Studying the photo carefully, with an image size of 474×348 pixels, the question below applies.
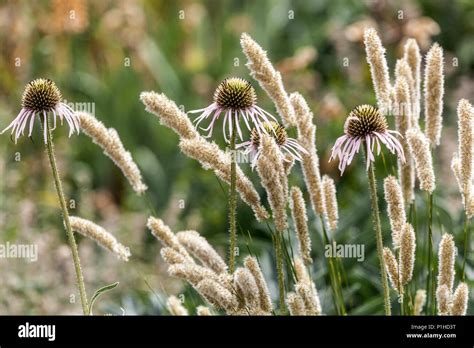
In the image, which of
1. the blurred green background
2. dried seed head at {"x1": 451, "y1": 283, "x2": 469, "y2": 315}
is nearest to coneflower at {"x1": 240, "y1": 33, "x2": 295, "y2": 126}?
dried seed head at {"x1": 451, "y1": 283, "x2": 469, "y2": 315}

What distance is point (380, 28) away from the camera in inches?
187

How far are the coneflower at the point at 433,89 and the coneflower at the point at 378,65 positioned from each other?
0.09 metres

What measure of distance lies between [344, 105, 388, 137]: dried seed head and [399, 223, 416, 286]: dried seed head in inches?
7.7

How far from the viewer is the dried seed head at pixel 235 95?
173 cm

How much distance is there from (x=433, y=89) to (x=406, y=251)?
374 mm

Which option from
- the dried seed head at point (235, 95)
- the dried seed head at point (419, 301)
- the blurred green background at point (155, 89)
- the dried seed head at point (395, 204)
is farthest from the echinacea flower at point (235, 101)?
the blurred green background at point (155, 89)

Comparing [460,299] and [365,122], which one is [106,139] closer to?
[365,122]

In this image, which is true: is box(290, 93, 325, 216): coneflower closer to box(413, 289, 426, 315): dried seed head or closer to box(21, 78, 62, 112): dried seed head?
box(413, 289, 426, 315): dried seed head

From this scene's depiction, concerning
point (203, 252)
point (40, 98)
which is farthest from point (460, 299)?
point (40, 98)

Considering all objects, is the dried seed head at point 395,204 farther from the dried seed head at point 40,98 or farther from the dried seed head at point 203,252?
the dried seed head at point 40,98

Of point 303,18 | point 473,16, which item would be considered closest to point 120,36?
point 303,18

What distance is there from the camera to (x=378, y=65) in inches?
69.8

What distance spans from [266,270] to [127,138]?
2.19 m

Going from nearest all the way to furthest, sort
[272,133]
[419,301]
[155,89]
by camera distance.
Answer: [272,133] < [419,301] < [155,89]
